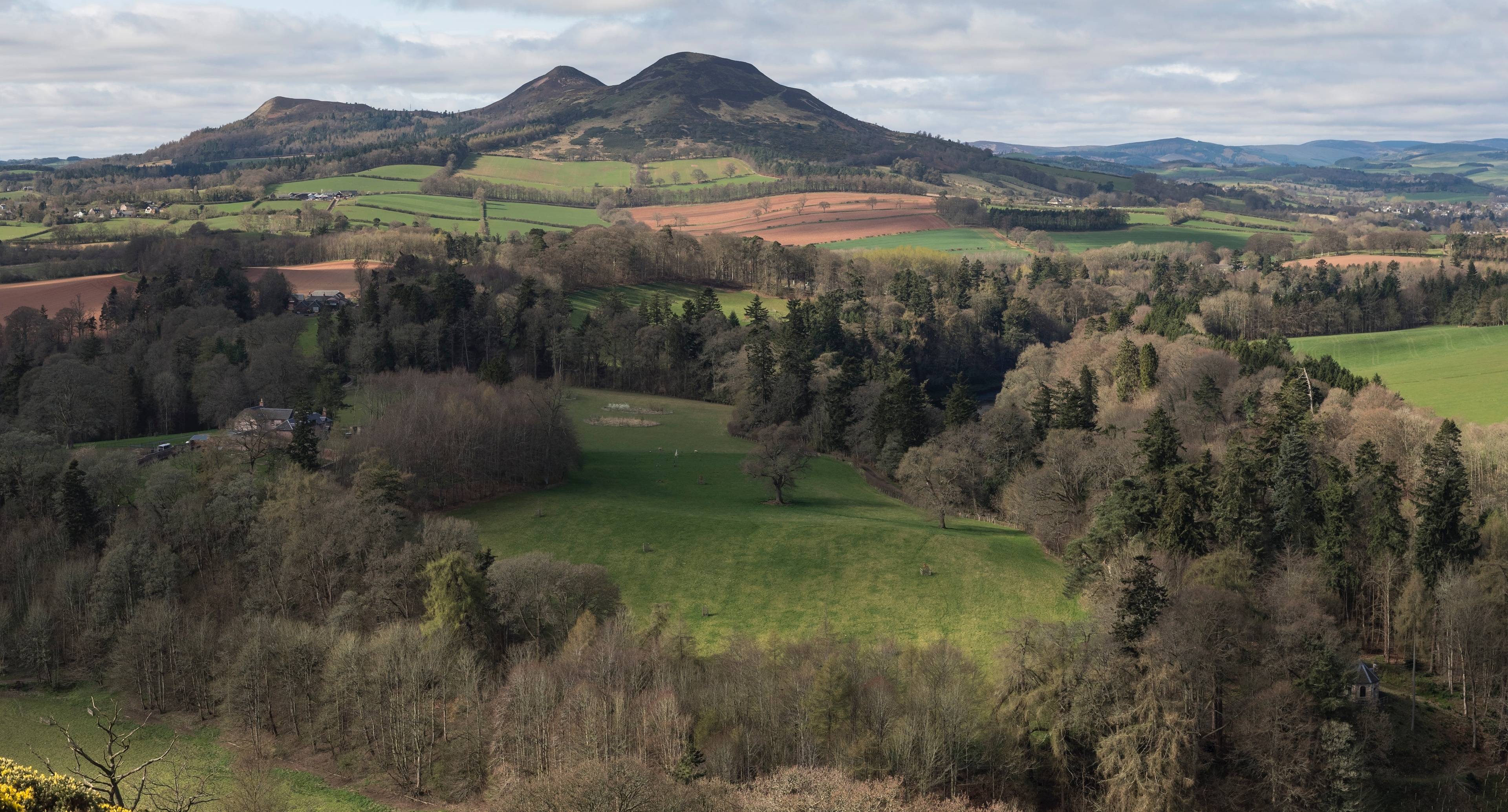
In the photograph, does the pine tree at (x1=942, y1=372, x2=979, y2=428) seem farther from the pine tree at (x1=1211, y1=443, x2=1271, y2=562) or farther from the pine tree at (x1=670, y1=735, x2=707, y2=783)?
the pine tree at (x1=670, y1=735, x2=707, y2=783)

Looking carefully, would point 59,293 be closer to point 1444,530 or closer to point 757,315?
point 757,315

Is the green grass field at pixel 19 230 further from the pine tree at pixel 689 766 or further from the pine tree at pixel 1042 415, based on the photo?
the pine tree at pixel 689 766

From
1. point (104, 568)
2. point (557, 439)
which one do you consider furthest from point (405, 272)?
point (104, 568)

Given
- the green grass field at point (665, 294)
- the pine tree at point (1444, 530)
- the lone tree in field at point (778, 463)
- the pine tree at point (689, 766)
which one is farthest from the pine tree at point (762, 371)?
the pine tree at point (689, 766)

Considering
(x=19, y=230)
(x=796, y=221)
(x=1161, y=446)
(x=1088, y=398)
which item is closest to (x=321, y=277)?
(x=19, y=230)

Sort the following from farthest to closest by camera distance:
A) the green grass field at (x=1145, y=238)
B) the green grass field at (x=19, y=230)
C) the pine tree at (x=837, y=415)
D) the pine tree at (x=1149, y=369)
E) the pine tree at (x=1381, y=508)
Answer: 1. the green grass field at (x=1145, y=238)
2. the green grass field at (x=19, y=230)
3. the pine tree at (x=837, y=415)
4. the pine tree at (x=1149, y=369)
5. the pine tree at (x=1381, y=508)

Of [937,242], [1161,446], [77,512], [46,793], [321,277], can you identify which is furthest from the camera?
[937,242]

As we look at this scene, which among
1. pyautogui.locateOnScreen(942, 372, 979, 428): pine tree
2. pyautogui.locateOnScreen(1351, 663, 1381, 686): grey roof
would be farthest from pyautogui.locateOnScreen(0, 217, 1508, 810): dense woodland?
pyautogui.locateOnScreen(1351, 663, 1381, 686): grey roof
